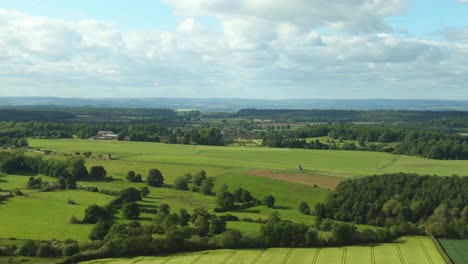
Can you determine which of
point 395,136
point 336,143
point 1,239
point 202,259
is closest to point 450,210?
point 202,259

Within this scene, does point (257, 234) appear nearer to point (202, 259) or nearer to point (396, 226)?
point (202, 259)

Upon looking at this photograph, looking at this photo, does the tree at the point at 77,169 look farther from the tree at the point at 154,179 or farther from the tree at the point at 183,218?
the tree at the point at 183,218

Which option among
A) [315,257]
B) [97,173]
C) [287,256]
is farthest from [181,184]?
[315,257]

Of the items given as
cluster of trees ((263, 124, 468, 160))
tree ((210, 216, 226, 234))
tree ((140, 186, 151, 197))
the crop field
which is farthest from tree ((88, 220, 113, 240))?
cluster of trees ((263, 124, 468, 160))

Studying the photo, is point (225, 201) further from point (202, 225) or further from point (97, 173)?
point (97, 173)

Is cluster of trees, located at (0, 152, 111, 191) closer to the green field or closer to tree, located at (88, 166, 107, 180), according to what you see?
tree, located at (88, 166, 107, 180)

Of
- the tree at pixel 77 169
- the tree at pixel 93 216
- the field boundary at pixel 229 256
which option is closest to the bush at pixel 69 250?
the tree at pixel 93 216

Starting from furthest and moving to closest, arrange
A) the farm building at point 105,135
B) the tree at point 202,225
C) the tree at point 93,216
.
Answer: the farm building at point 105,135 < the tree at point 93,216 < the tree at point 202,225
